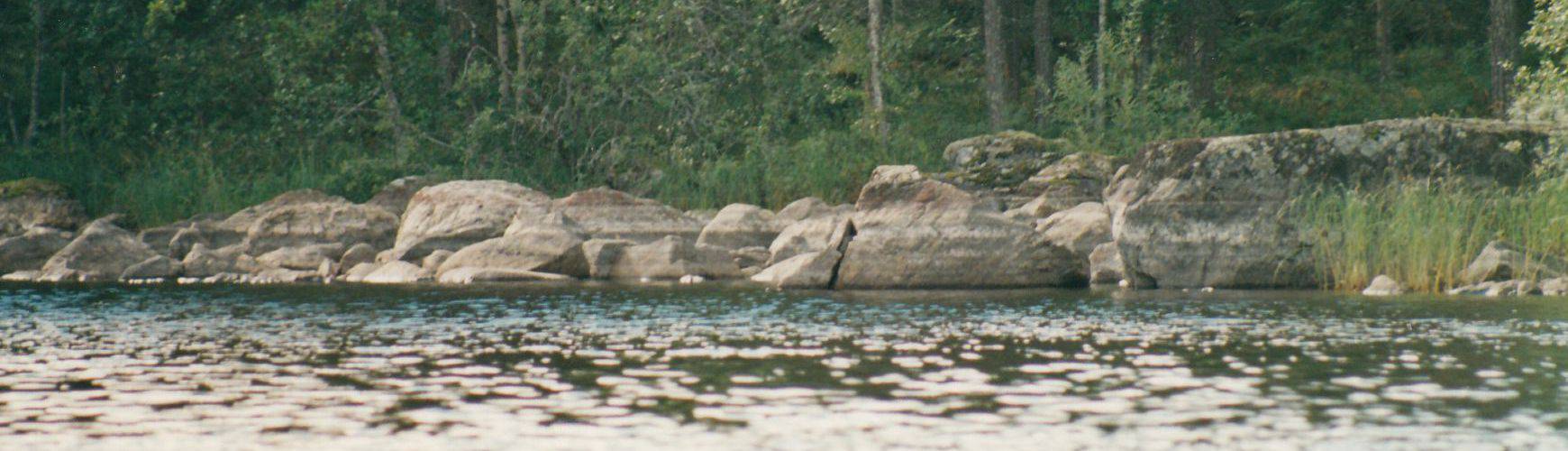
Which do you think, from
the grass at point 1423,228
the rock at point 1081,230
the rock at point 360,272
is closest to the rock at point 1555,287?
the grass at point 1423,228

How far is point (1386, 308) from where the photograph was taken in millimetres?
17094

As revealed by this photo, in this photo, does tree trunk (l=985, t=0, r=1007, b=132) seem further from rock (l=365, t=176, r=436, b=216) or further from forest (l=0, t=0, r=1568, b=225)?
rock (l=365, t=176, r=436, b=216)

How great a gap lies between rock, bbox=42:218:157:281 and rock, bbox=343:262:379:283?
310cm

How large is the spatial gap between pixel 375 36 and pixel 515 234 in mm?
11396

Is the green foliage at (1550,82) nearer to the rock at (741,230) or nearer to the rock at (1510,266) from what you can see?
the rock at (1510,266)

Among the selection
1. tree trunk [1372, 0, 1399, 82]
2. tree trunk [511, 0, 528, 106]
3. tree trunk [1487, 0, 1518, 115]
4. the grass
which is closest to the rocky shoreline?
the grass

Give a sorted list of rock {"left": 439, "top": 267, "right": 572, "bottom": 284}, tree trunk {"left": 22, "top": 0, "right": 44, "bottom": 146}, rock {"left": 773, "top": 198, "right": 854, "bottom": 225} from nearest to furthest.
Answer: rock {"left": 439, "top": 267, "right": 572, "bottom": 284} → rock {"left": 773, "top": 198, "right": 854, "bottom": 225} → tree trunk {"left": 22, "top": 0, "right": 44, "bottom": 146}

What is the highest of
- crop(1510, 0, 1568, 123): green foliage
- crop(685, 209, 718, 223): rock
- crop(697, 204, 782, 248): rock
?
crop(1510, 0, 1568, 123): green foliage

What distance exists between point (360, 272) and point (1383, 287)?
13334 mm

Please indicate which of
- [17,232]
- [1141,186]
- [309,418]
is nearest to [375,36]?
[17,232]

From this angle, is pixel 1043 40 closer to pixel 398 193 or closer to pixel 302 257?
pixel 398 193

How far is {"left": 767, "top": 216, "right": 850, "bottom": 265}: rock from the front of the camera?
83.8ft

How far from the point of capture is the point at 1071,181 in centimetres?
2780

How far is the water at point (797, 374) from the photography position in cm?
906
